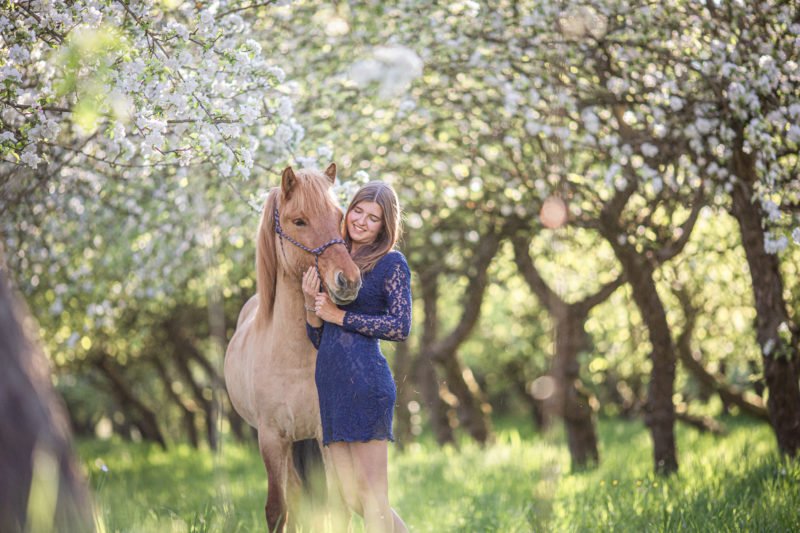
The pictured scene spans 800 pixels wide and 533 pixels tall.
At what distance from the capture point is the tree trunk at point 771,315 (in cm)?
779

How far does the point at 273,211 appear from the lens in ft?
16.2

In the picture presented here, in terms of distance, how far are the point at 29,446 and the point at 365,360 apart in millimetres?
1844

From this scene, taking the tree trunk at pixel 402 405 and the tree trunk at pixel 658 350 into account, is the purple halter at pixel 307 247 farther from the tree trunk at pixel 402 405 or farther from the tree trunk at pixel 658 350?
the tree trunk at pixel 402 405

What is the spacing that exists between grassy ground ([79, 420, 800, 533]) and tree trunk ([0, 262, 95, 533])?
1238 mm

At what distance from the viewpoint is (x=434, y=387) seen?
16.0m

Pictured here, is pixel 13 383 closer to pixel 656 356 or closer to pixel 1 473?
pixel 1 473

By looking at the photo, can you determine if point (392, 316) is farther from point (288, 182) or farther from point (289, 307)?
point (288, 182)

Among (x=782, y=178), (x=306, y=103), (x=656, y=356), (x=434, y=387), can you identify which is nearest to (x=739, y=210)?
(x=782, y=178)

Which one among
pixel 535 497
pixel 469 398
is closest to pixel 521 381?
pixel 469 398

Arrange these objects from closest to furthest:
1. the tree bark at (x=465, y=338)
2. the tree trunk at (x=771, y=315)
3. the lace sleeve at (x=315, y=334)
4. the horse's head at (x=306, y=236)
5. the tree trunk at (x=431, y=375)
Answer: the horse's head at (x=306, y=236)
the lace sleeve at (x=315, y=334)
the tree trunk at (x=771, y=315)
the tree bark at (x=465, y=338)
the tree trunk at (x=431, y=375)

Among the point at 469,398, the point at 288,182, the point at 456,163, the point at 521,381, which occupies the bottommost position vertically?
the point at 521,381

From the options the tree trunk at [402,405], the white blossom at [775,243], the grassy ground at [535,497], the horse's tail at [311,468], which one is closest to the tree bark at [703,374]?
the grassy ground at [535,497]

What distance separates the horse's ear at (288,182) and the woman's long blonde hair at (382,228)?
36cm

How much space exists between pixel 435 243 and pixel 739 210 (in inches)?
202
